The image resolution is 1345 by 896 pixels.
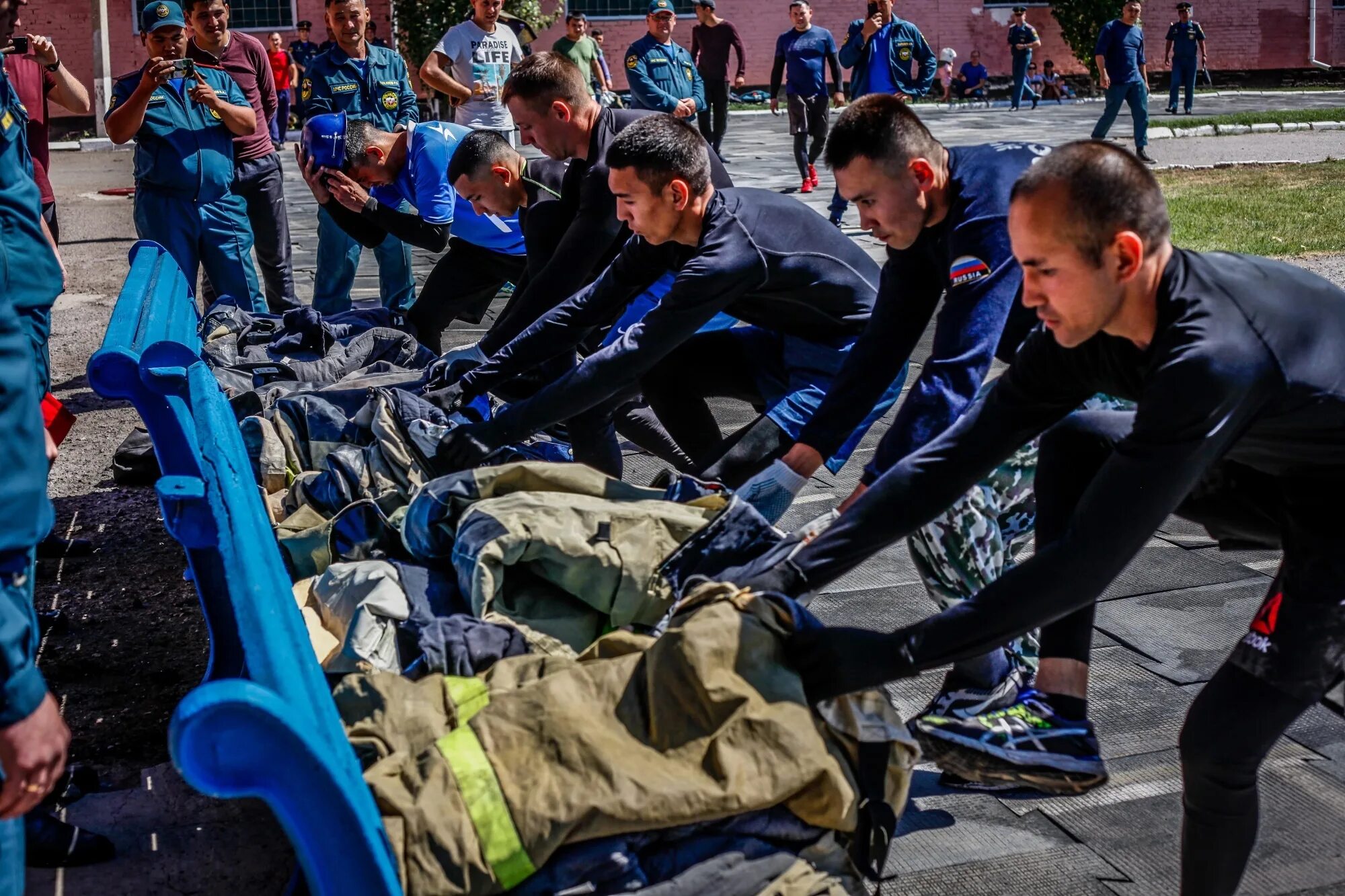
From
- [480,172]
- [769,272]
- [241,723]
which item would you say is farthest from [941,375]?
[480,172]

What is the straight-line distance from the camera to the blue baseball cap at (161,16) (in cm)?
666

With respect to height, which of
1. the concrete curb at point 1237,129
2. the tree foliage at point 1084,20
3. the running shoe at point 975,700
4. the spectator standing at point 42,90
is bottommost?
the running shoe at point 975,700

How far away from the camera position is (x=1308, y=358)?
7.48ft

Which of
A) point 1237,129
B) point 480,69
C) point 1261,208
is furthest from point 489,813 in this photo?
point 1237,129

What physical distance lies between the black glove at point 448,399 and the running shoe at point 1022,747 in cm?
213

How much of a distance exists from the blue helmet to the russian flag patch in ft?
13.1

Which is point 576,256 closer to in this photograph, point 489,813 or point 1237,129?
point 489,813

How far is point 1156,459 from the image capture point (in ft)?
7.06

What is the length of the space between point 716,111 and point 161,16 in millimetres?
10734

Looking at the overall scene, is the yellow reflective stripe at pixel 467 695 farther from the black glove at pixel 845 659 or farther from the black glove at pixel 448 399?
the black glove at pixel 448 399

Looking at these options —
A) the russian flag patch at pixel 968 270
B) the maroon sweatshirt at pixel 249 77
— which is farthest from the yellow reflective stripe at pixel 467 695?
the maroon sweatshirt at pixel 249 77

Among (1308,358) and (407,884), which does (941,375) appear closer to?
(1308,358)

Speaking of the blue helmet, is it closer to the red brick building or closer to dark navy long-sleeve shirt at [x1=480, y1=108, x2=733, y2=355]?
dark navy long-sleeve shirt at [x1=480, y1=108, x2=733, y2=355]

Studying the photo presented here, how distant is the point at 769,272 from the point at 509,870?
2.38 m
